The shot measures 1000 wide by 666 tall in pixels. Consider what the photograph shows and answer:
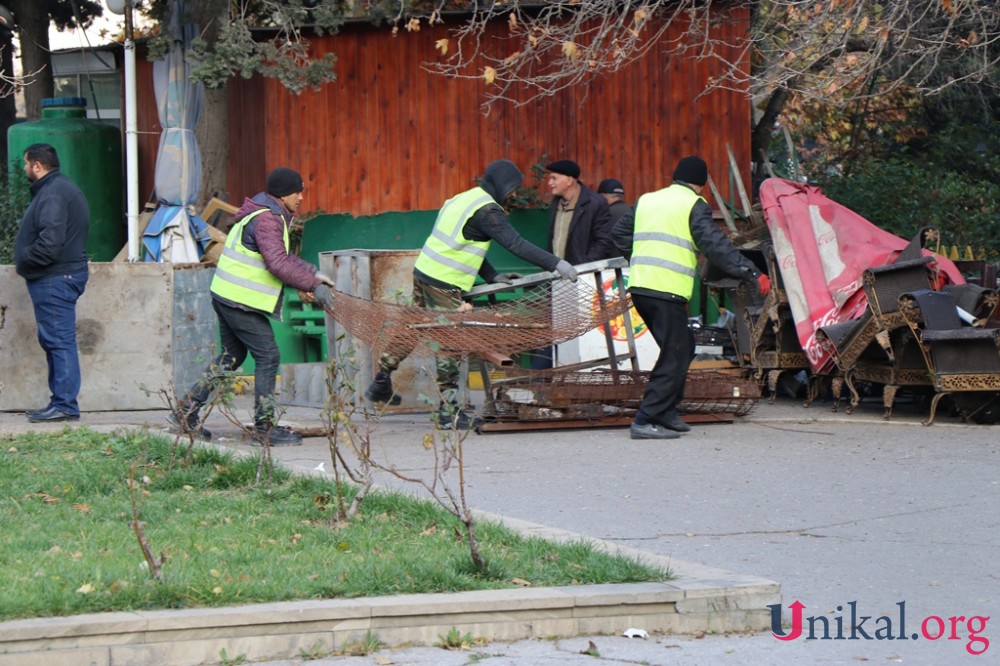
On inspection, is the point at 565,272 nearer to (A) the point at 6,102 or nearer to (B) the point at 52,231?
(B) the point at 52,231

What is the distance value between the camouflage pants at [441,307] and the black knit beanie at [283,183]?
118cm

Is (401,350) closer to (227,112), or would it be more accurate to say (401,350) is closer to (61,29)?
(227,112)

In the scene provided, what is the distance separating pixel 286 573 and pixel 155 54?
10345mm

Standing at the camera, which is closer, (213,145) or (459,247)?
(459,247)

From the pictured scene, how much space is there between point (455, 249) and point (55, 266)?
2881 millimetres

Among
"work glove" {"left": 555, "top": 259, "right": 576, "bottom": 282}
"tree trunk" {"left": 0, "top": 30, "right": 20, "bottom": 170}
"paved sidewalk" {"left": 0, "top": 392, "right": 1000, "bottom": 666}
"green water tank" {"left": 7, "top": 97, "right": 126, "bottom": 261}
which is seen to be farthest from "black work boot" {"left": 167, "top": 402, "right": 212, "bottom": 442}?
"tree trunk" {"left": 0, "top": 30, "right": 20, "bottom": 170}

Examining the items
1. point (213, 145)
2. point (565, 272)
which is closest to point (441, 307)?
point (565, 272)

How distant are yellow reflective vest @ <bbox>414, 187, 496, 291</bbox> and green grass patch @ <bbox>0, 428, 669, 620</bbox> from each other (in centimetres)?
241

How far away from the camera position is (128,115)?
14.5m

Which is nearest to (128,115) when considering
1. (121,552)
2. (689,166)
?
(689,166)

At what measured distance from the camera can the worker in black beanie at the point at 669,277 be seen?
31.3ft

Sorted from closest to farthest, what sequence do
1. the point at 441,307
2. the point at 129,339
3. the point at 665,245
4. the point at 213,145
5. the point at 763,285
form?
the point at 763,285
the point at 665,245
the point at 441,307
the point at 129,339
the point at 213,145

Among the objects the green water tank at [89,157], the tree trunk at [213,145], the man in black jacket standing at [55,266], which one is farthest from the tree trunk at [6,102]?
the man in black jacket standing at [55,266]

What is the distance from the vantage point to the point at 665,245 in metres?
9.59
